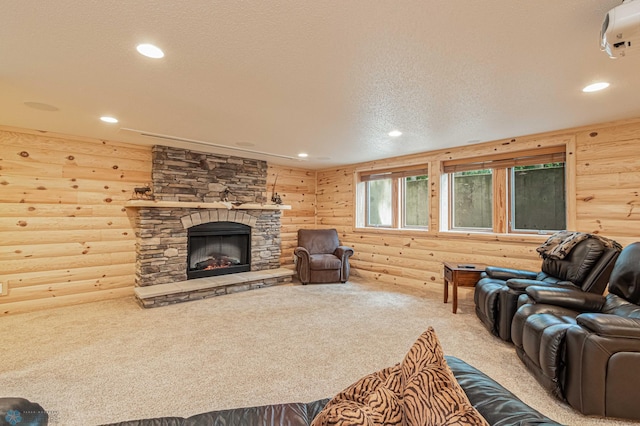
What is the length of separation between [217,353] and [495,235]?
12.5 feet

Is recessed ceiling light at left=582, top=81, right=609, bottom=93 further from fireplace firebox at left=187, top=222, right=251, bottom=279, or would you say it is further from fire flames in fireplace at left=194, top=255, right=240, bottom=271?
fire flames in fireplace at left=194, top=255, right=240, bottom=271

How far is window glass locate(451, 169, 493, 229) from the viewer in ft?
14.4

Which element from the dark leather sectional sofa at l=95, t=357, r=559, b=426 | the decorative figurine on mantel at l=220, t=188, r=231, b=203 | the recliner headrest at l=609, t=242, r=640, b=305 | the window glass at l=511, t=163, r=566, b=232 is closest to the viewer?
the dark leather sectional sofa at l=95, t=357, r=559, b=426

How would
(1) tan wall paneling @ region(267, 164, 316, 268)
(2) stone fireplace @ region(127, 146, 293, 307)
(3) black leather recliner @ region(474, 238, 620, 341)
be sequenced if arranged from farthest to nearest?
(1) tan wall paneling @ region(267, 164, 316, 268) → (2) stone fireplace @ region(127, 146, 293, 307) → (3) black leather recliner @ region(474, 238, 620, 341)

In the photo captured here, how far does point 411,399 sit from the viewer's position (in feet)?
2.42

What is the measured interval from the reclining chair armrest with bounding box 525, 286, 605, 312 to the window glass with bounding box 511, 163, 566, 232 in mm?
1727

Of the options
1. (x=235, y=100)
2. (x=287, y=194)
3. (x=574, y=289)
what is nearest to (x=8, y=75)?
(x=235, y=100)

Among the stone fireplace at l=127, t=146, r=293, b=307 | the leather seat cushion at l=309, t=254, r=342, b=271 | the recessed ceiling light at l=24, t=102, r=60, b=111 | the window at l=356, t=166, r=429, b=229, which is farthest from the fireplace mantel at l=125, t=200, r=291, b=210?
the window at l=356, t=166, r=429, b=229

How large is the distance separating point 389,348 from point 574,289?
170 centimetres

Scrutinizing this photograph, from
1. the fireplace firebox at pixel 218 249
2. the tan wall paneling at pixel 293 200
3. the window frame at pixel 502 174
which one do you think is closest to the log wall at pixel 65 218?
the fireplace firebox at pixel 218 249

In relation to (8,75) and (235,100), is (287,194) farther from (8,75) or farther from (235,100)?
(8,75)

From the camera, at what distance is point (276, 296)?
14.5 feet

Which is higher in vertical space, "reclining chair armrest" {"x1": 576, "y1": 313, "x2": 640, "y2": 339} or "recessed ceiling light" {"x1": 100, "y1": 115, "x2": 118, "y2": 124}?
"recessed ceiling light" {"x1": 100, "y1": 115, "x2": 118, "y2": 124}

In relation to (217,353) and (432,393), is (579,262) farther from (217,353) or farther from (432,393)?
(217,353)
